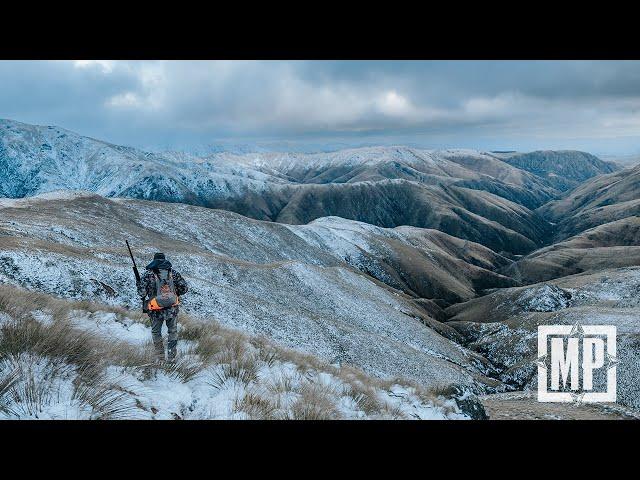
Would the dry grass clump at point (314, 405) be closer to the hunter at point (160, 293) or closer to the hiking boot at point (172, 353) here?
the hiking boot at point (172, 353)

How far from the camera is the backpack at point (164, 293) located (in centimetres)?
988

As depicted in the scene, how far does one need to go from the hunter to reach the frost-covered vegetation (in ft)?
2.14

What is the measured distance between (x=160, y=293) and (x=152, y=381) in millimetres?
4318

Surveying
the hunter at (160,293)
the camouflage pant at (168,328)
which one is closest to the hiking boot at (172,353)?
the camouflage pant at (168,328)

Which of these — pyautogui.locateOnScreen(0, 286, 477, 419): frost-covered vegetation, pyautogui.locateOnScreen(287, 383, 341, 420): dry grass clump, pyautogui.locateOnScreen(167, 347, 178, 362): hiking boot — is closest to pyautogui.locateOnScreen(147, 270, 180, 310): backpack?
pyautogui.locateOnScreen(0, 286, 477, 419): frost-covered vegetation

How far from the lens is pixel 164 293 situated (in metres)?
10.1

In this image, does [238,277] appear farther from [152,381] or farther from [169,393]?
[169,393]

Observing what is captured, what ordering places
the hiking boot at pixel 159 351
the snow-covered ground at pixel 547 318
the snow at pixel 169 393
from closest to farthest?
the snow at pixel 169 393
the hiking boot at pixel 159 351
the snow-covered ground at pixel 547 318

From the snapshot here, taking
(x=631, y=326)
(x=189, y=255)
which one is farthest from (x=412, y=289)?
(x=189, y=255)

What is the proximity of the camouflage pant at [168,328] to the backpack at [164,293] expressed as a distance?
0.53 ft

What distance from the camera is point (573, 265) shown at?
141m

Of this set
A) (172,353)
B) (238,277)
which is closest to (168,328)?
(172,353)

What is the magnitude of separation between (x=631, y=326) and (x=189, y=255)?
5793cm
